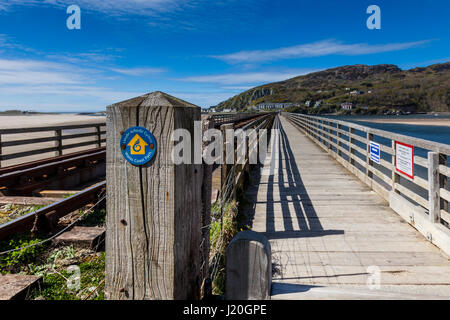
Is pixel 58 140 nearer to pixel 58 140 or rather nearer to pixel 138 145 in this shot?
pixel 58 140

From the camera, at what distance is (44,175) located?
836 cm

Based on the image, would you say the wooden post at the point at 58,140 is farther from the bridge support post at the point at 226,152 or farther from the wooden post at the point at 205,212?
the wooden post at the point at 205,212

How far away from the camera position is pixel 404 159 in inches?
209

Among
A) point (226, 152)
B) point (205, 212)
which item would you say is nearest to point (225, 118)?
point (226, 152)

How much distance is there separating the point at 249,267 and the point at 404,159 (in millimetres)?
4674

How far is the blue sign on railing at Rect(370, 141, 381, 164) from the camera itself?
6648 mm

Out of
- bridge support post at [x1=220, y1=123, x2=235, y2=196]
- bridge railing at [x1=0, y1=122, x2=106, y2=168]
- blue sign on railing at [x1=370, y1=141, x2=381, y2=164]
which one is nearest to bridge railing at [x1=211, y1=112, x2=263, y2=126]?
bridge railing at [x1=0, y1=122, x2=106, y2=168]

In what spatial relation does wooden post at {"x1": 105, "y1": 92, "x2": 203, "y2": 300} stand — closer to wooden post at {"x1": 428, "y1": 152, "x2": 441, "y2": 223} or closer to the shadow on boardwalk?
the shadow on boardwalk

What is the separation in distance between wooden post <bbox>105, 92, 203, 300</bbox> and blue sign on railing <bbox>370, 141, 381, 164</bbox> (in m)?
5.97

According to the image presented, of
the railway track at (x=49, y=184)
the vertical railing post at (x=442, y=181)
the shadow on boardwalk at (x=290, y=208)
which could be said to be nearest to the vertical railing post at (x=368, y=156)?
the shadow on boardwalk at (x=290, y=208)

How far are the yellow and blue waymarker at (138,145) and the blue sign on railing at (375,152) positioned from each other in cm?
609

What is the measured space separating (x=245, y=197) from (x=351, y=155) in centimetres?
407
